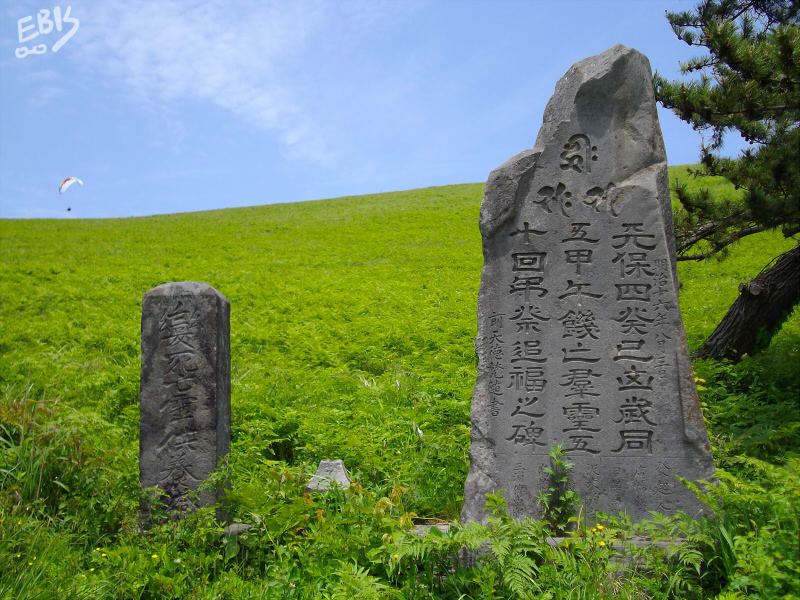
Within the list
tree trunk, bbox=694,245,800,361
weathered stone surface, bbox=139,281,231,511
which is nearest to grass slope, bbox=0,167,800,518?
tree trunk, bbox=694,245,800,361

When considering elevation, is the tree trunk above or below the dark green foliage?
below

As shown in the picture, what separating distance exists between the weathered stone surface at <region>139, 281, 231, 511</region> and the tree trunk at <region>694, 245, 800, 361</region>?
6.04m

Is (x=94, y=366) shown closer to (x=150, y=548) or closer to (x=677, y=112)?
(x=150, y=548)

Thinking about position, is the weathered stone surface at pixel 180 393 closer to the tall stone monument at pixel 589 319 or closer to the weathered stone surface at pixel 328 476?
the weathered stone surface at pixel 328 476

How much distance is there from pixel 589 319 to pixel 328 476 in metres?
2.55

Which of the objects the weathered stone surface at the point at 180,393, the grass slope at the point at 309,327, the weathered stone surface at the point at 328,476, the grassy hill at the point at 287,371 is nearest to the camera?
the weathered stone surface at the point at 328,476

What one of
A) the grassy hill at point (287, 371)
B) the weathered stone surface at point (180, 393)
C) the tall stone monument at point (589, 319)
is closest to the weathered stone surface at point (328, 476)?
the grassy hill at point (287, 371)

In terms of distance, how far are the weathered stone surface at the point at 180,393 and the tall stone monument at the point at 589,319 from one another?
225 cm

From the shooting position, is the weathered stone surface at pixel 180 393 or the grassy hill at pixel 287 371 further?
the grassy hill at pixel 287 371

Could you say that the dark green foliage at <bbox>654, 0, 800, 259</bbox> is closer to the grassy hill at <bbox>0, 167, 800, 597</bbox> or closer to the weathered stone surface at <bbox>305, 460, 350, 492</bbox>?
the grassy hill at <bbox>0, 167, 800, 597</bbox>

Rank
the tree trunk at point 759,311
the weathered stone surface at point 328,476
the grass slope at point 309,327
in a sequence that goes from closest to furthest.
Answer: the weathered stone surface at point 328,476, the grass slope at point 309,327, the tree trunk at point 759,311

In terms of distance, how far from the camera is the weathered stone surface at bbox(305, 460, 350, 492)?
5020 millimetres

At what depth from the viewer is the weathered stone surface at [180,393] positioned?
17.2 ft

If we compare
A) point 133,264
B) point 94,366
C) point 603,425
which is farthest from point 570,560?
point 133,264
